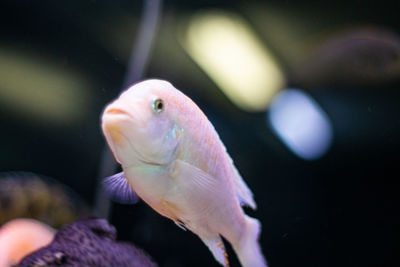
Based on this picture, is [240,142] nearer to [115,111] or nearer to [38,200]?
[38,200]

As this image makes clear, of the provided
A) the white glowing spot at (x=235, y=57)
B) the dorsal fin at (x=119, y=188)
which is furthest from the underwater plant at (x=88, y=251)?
the white glowing spot at (x=235, y=57)

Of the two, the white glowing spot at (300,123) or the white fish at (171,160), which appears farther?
the white glowing spot at (300,123)

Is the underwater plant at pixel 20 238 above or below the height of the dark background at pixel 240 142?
below

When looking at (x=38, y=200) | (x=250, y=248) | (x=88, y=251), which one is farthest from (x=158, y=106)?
(x=38, y=200)

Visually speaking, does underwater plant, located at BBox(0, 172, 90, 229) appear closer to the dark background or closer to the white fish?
the dark background

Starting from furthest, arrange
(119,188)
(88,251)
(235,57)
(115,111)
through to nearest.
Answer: (235,57), (88,251), (119,188), (115,111)

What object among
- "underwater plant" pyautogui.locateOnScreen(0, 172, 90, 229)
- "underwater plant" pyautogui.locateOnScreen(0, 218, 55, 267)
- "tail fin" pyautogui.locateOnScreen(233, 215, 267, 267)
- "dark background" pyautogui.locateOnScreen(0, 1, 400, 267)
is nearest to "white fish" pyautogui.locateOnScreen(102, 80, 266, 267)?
"tail fin" pyautogui.locateOnScreen(233, 215, 267, 267)

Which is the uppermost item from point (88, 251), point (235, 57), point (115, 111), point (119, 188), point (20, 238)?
point (235, 57)

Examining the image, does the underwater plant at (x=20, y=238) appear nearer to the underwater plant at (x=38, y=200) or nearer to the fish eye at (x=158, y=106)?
the underwater plant at (x=38, y=200)
